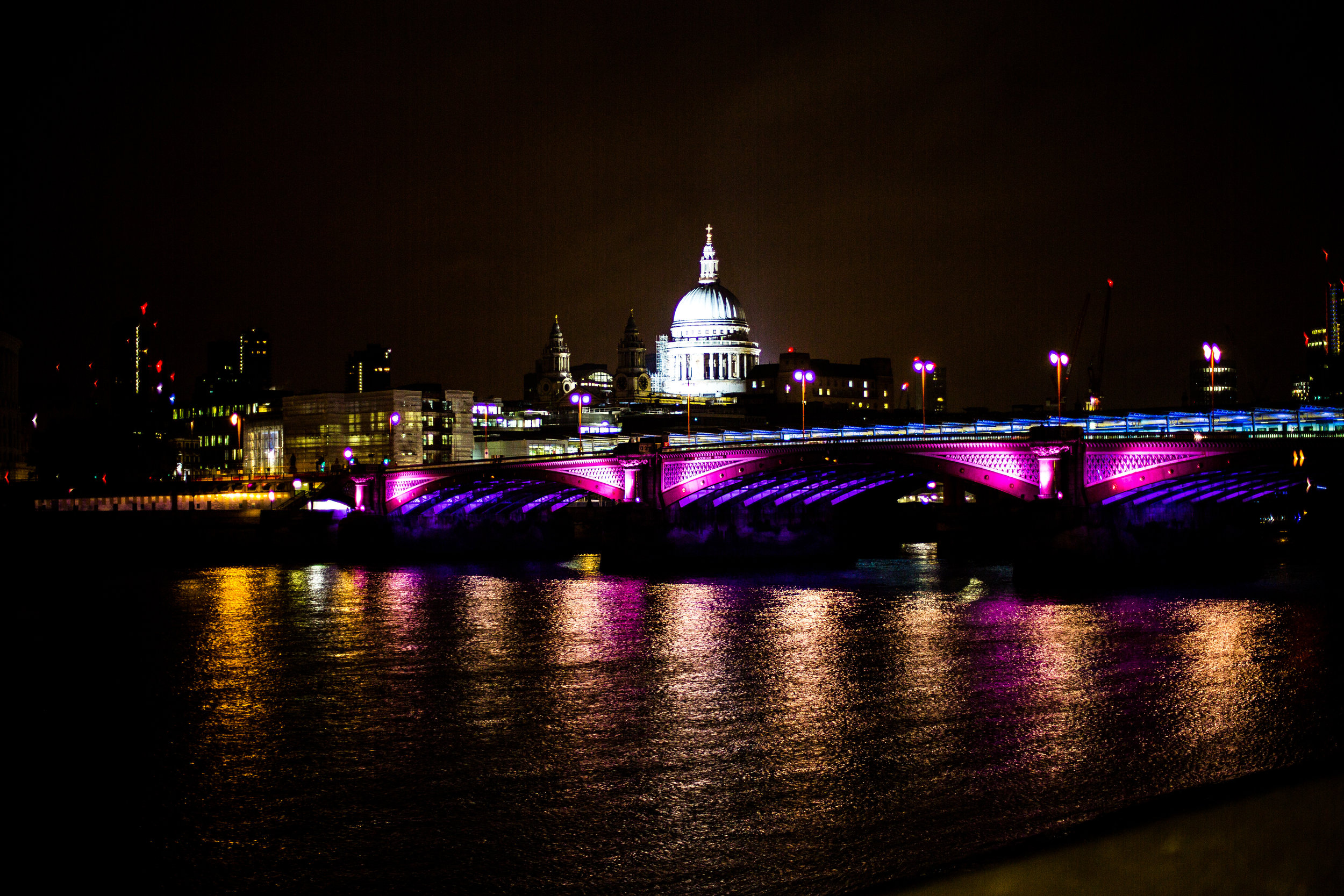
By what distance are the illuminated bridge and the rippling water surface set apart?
514cm

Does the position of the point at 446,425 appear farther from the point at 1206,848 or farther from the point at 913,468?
the point at 1206,848

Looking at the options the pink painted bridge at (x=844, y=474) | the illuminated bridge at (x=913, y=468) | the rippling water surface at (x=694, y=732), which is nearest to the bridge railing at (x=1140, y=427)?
the illuminated bridge at (x=913, y=468)

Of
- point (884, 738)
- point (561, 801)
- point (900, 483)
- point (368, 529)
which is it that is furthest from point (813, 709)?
point (368, 529)

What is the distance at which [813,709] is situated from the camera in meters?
25.2

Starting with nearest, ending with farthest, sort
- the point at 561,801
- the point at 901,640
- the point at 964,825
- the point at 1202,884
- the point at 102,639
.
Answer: the point at 1202,884 → the point at 964,825 → the point at 561,801 → the point at 901,640 → the point at 102,639

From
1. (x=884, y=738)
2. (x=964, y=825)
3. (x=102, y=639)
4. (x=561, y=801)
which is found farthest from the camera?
(x=102, y=639)

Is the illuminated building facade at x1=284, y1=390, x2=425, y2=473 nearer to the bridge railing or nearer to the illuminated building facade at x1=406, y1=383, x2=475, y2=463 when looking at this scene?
the illuminated building facade at x1=406, y1=383, x2=475, y2=463

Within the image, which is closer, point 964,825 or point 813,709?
point 964,825

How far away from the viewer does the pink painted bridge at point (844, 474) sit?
45.8 m

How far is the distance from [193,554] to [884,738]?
61.6 meters

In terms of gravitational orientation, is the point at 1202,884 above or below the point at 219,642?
above

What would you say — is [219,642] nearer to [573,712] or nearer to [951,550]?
[573,712]

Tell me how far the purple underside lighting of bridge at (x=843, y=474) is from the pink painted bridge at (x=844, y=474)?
55mm

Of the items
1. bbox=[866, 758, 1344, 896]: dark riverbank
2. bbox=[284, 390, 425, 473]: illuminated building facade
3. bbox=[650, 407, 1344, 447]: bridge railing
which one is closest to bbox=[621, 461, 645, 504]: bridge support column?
bbox=[650, 407, 1344, 447]: bridge railing
